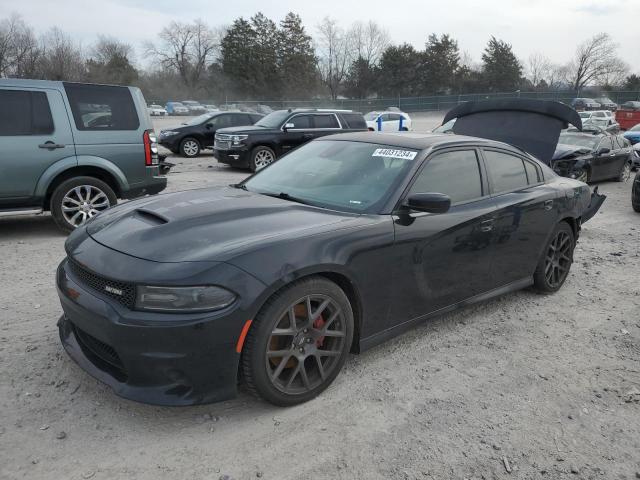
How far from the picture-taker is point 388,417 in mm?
2902

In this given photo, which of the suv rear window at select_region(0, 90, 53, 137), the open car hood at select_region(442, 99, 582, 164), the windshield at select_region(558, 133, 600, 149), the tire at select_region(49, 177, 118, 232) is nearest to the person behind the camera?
the open car hood at select_region(442, 99, 582, 164)

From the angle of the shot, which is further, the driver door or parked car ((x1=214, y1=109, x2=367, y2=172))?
parked car ((x1=214, y1=109, x2=367, y2=172))

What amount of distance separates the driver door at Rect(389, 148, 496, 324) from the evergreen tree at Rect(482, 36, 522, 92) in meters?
73.7

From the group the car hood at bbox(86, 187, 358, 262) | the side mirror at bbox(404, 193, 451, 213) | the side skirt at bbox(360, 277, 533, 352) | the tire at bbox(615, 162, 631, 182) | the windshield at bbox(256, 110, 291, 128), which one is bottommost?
the tire at bbox(615, 162, 631, 182)

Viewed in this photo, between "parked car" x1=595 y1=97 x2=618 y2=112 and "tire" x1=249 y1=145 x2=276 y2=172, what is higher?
"parked car" x1=595 y1=97 x2=618 y2=112

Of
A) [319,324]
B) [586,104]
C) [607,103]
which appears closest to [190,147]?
[319,324]

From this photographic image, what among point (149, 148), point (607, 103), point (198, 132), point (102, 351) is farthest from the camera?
point (607, 103)

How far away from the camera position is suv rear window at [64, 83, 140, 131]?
6488 mm

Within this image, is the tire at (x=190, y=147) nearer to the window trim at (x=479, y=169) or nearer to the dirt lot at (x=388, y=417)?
the dirt lot at (x=388, y=417)

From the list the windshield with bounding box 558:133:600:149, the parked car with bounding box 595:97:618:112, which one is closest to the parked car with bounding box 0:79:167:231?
the windshield with bounding box 558:133:600:149

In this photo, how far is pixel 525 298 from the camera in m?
4.89

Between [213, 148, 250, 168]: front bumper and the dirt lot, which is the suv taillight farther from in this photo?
[213, 148, 250, 168]: front bumper

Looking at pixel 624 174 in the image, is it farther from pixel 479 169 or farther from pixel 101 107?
pixel 101 107

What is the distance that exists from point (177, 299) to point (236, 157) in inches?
439
